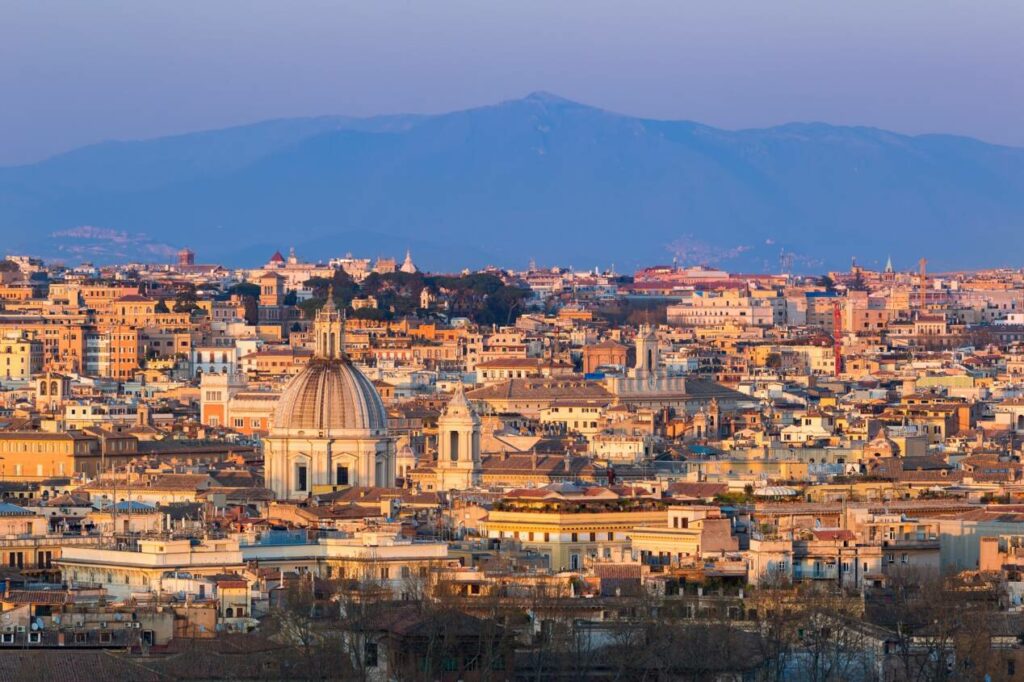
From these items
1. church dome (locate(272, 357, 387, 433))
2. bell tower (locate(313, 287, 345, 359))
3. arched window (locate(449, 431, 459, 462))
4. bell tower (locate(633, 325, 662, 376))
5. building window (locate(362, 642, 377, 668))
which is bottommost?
building window (locate(362, 642, 377, 668))

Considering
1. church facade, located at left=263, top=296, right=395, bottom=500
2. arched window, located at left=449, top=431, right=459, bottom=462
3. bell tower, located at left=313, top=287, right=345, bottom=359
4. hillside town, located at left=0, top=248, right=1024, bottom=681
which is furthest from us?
bell tower, located at left=313, top=287, right=345, bottom=359

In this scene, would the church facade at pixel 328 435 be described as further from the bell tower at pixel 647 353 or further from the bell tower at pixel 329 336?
the bell tower at pixel 647 353

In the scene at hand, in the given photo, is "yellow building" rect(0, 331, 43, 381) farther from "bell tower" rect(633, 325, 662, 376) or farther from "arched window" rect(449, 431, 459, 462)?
"arched window" rect(449, 431, 459, 462)

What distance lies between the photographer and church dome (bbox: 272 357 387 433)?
7562 centimetres

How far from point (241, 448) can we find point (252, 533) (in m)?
36.8

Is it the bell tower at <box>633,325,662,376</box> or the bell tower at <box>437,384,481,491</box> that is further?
the bell tower at <box>633,325,662,376</box>

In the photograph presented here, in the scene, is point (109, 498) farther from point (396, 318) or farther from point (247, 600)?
point (396, 318)

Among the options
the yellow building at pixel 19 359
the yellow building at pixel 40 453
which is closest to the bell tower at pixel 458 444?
the yellow building at pixel 40 453

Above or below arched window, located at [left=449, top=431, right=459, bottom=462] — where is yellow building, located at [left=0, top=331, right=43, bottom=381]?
above

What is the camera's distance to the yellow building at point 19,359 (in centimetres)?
12912

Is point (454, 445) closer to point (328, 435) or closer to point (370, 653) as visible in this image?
point (328, 435)

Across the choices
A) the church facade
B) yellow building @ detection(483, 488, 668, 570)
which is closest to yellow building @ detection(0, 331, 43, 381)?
the church facade

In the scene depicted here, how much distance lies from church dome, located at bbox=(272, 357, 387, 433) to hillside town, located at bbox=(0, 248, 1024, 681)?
0.24ft

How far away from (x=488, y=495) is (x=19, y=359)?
213ft
